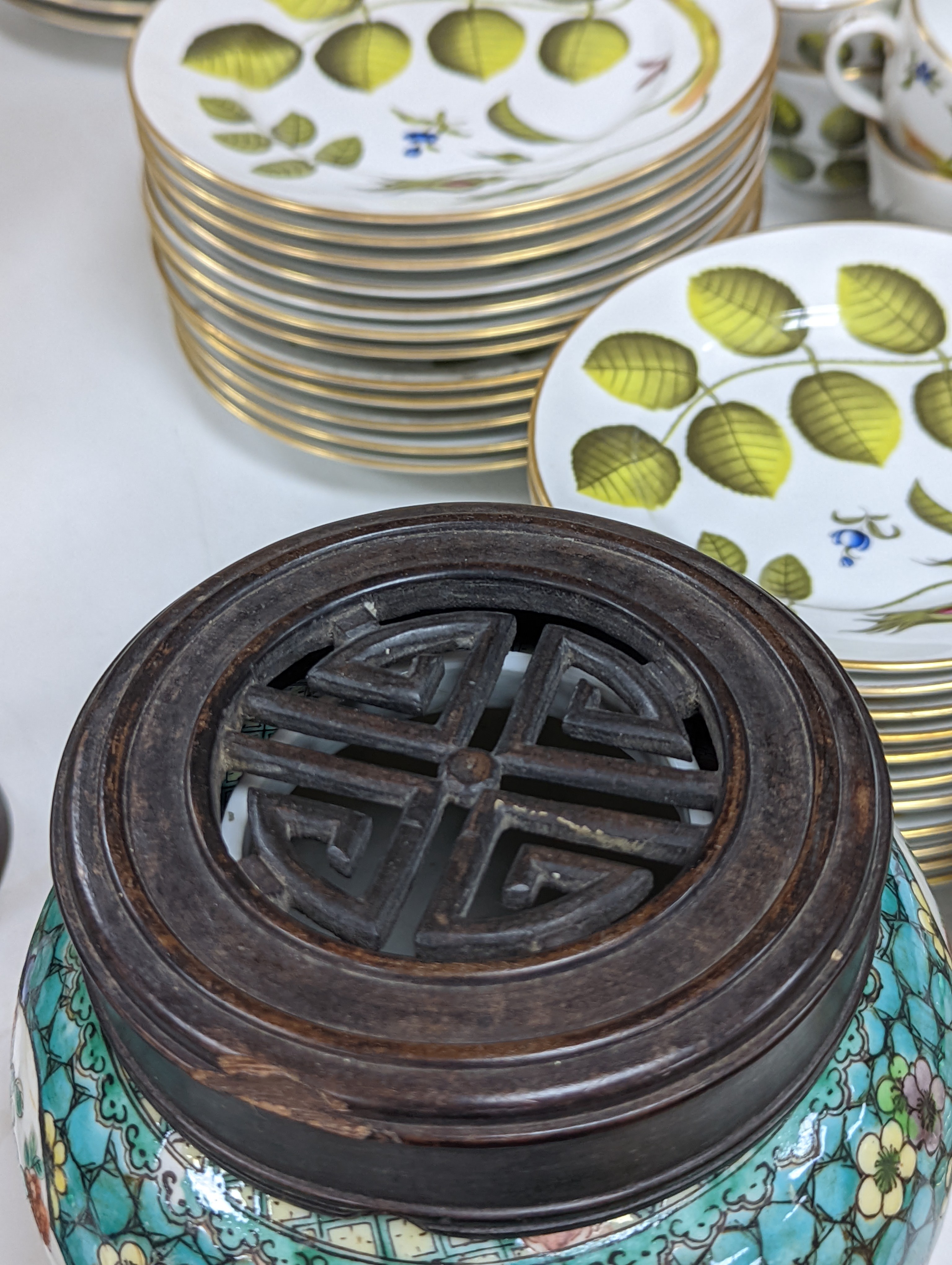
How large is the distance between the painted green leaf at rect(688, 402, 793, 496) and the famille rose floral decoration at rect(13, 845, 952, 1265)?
0.52 m

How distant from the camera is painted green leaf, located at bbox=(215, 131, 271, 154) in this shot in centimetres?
132

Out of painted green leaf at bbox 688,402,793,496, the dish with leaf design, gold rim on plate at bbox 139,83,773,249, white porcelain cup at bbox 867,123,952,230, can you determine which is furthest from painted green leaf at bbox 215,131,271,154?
white porcelain cup at bbox 867,123,952,230

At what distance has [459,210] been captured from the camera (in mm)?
1131

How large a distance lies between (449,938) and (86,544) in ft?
2.91

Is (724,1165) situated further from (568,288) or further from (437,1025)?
(568,288)

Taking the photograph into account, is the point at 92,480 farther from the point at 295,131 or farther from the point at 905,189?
the point at 905,189

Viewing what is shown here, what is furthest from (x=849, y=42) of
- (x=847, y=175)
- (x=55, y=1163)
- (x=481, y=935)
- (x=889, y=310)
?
(x=55, y=1163)

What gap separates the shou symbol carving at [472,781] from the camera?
0.65 m

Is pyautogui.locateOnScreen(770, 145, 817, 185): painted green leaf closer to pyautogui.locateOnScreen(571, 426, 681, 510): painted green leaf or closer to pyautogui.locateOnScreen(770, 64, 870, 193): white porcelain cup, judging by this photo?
pyautogui.locateOnScreen(770, 64, 870, 193): white porcelain cup

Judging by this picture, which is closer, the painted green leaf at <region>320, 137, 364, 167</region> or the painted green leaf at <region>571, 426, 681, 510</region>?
the painted green leaf at <region>571, 426, 681, 510</region>

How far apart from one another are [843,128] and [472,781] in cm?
115

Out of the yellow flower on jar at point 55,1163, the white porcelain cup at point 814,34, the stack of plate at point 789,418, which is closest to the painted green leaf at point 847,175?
the white porcelain cup at point 814,34

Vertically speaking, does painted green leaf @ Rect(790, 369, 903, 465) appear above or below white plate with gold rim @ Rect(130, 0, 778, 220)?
below

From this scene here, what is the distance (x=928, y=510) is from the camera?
117 centimetres
